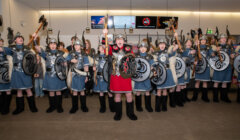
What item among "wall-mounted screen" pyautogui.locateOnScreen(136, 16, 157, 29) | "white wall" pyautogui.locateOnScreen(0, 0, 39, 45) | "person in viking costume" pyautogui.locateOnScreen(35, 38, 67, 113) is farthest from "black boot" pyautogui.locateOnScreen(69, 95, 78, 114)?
"wall-mounted screen" pyautogui.locateOnScreen(136, 16, 157, 29)

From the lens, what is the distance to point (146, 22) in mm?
8305

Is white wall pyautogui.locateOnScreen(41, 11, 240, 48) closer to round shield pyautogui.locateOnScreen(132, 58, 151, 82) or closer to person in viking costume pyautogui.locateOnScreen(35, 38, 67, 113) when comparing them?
person in viking costume pyautogui.locateOnScreen(35, 38, 67, 113)

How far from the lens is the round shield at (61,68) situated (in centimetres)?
354

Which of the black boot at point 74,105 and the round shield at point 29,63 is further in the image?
the black boot at point 74,105

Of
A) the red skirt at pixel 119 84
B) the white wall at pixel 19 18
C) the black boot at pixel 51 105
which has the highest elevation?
the white wall at pixel 19 18

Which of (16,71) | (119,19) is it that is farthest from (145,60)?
(119,19)

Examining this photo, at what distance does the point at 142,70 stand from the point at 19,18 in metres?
6.10

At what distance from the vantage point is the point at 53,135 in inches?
106

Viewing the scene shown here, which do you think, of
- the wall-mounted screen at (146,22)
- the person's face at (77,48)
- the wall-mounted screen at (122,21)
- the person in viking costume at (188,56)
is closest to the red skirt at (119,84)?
the person's face at (77,48)

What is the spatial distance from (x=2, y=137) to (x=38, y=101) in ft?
7.20

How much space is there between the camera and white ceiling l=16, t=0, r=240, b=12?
22.2ft

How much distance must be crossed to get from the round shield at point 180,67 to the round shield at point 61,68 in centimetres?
278

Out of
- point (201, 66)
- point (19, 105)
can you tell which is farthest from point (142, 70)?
point (19, 105)

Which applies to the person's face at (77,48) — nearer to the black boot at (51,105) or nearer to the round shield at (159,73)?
the black boot at (51,105)
